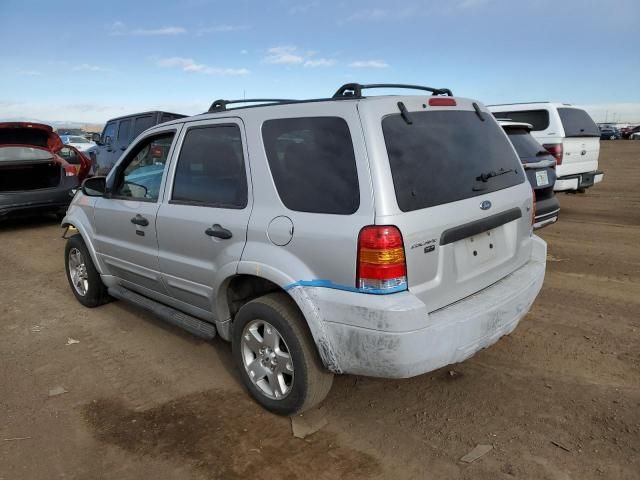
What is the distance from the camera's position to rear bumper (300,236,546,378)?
8.03 ft

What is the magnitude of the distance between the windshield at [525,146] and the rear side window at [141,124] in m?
8.37

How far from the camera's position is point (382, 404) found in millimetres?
3178

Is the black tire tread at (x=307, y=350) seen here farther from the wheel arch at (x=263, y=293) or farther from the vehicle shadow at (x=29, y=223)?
the vehicle shadow at (x=29, y=223)

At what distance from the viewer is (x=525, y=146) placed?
6762 mm

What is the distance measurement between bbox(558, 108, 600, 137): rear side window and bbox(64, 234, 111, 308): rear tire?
26.2 feet

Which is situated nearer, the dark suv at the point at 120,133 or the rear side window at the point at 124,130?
the dark suv at the point at 120,133

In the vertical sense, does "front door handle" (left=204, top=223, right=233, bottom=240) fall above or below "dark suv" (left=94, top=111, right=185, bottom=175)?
below

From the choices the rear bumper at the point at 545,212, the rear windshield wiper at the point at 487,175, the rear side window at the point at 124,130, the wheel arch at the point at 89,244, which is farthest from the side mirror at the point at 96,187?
the rear side window at the point at 124,130

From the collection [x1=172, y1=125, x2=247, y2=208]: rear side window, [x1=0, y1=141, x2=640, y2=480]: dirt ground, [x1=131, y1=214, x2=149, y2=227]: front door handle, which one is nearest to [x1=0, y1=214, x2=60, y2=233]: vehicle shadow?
[x1=0, y1=141, x2=640, y2=480]: dirt ground

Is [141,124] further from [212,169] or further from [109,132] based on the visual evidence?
[212,169]

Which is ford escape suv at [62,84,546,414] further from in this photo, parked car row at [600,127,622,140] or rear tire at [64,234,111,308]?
parked car row at [600,127,622,140]

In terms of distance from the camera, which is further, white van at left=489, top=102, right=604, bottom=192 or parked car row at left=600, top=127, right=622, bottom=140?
parked car row at left=600, top=127, right=622, bottom=140

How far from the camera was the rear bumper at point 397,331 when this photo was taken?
245 cm

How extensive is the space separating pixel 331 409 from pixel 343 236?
1247 mm
